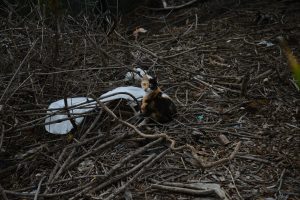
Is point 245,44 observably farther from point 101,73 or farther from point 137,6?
point 137,6

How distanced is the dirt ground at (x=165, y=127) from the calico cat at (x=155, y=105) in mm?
84

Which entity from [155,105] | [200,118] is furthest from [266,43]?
[155,105]

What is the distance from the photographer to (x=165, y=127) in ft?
10.0

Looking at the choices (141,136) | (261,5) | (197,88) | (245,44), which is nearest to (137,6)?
(261,5)

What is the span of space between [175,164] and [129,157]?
30cm

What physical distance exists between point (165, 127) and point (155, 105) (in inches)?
7.1

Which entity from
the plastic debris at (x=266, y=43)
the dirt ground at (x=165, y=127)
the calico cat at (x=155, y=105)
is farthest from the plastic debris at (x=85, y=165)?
the plastic debris at (x=266, y=43)

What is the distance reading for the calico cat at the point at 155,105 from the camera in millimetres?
3064

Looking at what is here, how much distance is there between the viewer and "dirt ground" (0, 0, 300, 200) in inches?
96.5

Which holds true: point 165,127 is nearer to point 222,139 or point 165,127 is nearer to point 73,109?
point 222,139

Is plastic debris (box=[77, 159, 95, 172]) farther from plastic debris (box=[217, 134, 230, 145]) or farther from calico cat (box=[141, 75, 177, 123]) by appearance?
plastic debris (box=[217, 134, 230, 145])

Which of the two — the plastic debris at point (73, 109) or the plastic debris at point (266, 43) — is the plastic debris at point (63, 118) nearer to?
the plastic debris at point (73, 109)

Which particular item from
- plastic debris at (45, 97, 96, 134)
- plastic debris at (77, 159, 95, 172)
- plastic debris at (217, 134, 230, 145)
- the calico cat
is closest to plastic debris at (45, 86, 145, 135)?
plastic debris at (45, 97, 96, 134)

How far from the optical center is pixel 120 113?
10.6 feet
